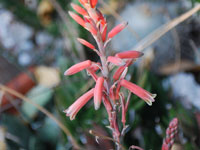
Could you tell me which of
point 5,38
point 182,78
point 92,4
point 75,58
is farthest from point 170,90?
point 5,38

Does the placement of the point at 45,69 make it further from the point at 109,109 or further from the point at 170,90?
the point at 109,109

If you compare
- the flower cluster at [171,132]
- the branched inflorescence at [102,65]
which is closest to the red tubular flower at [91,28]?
the branched inflorescence at [102,65]

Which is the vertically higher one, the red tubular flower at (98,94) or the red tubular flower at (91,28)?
the red tubular flower at (91,28)

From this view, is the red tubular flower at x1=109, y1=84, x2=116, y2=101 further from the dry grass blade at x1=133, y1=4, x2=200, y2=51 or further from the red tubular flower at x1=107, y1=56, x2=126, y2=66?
the dry grass blade at x1=133, y1=4, x2=200, y2=51

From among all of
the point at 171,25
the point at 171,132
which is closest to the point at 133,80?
the point at 171,25

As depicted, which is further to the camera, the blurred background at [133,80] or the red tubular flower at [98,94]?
the blurred background at [133,80]

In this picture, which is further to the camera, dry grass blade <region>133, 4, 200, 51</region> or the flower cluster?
dry grass blade <region>133, 4, 200, 51</region>

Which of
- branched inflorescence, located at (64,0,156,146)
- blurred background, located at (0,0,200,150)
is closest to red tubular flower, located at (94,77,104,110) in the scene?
branched inflorescence, located at (64,0,156,146)

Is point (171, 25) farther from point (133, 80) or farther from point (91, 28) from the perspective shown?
point (91, 28)

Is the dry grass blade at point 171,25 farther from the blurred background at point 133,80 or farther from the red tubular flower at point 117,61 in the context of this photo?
the red tubular flower at point 117,61
